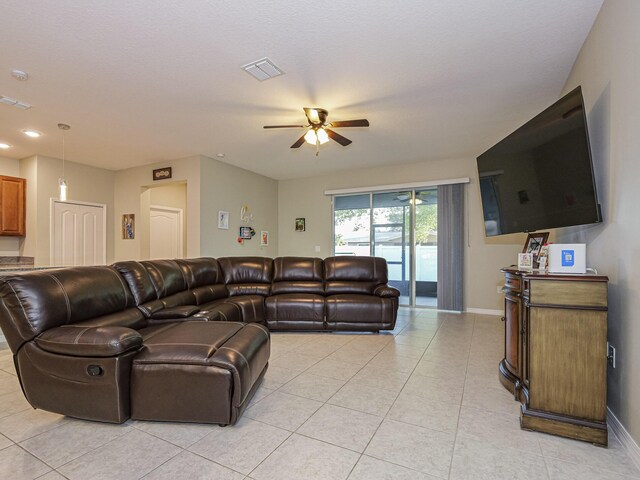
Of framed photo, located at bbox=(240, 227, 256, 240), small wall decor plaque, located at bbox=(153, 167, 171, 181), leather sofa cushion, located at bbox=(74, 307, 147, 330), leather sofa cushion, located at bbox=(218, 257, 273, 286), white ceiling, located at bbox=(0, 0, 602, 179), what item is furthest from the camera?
framed photo, located at bbox=(240, 227, 256, 240)

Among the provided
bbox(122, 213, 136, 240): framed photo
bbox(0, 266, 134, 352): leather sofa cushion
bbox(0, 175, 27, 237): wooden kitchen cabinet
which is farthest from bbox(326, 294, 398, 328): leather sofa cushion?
bbox(0, 175, 27, 237): wooden kitchen cabinet

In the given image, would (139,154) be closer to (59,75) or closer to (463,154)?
(59,75)

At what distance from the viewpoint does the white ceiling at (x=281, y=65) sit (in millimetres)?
2053

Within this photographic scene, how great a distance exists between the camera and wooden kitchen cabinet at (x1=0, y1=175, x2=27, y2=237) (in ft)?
16.5

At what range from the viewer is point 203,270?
423cm

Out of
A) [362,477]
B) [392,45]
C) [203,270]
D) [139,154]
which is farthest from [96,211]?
[362,477]

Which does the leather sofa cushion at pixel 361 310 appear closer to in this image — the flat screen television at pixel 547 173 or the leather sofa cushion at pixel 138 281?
the flat screen television at pixel 547 173

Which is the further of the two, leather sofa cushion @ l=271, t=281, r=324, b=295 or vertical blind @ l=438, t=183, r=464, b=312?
vertical blind @ l=438, t=183, r=464, b=312

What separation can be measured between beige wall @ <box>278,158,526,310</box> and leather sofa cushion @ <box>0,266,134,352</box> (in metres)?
4.58

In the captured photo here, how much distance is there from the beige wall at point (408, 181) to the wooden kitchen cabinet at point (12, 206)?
15.0 ft

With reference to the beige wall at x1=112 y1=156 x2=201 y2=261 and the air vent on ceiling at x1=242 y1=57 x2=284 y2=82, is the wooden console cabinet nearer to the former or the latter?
the air vent on ceiling at x1=242 y1=57 x2=284 y2=82

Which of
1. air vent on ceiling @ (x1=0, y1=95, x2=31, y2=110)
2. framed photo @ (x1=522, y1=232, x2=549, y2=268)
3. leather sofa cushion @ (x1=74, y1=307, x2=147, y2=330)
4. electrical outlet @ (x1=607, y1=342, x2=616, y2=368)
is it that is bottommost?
electrical outlet @ (x1=607, y1=342, x2=616, y2=368)

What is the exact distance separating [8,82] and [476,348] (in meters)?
5.40

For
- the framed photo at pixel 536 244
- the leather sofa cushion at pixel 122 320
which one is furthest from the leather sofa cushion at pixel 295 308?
the framed photo at pixel 536 244
